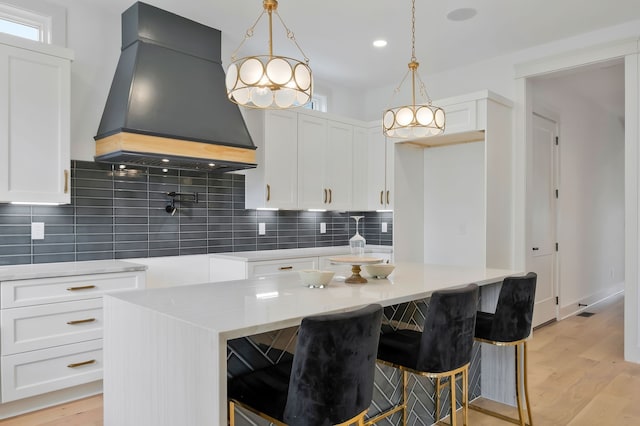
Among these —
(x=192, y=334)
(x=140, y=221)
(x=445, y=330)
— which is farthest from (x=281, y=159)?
(x=192, y=334)

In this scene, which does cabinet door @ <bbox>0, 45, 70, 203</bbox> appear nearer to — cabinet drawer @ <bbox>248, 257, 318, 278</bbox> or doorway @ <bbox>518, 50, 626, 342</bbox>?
cabinet drawer @ <bbox>248, 257, 318, 278</bbox>

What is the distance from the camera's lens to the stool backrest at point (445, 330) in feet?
6.39

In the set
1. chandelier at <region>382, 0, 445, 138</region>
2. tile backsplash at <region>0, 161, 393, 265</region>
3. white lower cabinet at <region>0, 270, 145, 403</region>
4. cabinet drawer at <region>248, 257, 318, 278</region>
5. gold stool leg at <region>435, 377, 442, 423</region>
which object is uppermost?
chandelier at <region>382, 0, 445, 138</region>

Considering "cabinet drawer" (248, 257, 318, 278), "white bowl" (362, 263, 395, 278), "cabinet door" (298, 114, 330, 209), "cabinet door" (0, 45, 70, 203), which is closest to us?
"white bowl" (362, 263, 395, 278)

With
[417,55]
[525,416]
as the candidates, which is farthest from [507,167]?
[525,416]

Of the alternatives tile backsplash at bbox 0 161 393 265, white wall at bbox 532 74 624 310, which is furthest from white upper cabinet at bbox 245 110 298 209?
white wall at bbox 532 74 624 310

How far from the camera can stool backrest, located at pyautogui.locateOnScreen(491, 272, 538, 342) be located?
2.44 m

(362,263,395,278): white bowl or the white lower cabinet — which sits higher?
(362,263,395,278): white bowl

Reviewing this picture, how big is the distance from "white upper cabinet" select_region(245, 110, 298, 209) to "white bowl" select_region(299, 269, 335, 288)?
223cm

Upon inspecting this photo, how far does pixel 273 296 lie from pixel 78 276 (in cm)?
174

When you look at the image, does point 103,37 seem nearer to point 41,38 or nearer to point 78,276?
point 41,38

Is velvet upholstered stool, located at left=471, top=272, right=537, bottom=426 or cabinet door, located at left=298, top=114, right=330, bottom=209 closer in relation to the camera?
velvet upholstered stool, located at left=471, top=272, right=537, bottom=426

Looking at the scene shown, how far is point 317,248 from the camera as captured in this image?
17.3 ft

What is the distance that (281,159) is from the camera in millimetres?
4559
